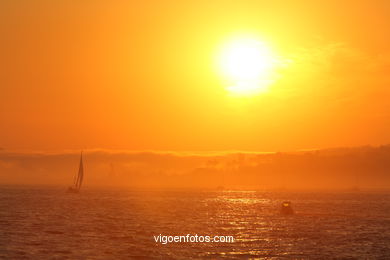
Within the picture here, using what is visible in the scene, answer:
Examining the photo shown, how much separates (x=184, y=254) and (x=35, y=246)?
24831mm

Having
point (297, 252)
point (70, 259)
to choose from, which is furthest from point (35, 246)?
point (297, 252)

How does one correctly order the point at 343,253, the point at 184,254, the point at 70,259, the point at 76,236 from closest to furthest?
1. the point at 70,259
2. the point at 184,254
3. the point at 343,253
4. the point at 76,236

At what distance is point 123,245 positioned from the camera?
7850 cm

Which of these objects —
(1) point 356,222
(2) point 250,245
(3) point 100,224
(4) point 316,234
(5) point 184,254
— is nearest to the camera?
(5) point 184,254

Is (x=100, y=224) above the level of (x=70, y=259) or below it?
above

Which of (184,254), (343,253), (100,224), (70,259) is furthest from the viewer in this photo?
(100,224)

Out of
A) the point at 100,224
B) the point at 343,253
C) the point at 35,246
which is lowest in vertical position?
the point at 343,253

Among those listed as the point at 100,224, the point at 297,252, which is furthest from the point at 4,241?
the point at 297,252

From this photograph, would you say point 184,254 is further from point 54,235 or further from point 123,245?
point 54,235

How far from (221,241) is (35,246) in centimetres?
3128

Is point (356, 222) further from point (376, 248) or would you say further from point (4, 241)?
point (4, 241)

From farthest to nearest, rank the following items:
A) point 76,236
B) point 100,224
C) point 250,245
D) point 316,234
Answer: point 100,224, point 316,234, point 76,236, point 250,245

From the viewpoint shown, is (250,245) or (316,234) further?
(316,234)

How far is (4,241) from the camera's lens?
81.0 metres
